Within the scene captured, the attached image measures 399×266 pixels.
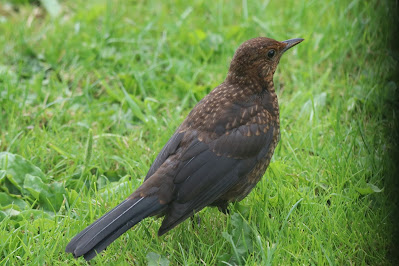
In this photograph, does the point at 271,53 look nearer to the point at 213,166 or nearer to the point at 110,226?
the point at 213,166

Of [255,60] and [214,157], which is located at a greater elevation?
[255,60]

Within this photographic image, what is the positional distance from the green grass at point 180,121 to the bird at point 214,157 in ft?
0.88

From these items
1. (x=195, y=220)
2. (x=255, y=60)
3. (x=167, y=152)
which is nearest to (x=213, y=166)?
(x=167, y=152)

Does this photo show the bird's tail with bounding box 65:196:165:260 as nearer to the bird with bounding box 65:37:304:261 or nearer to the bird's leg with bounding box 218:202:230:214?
the bird with bounding box 65:37:304:261

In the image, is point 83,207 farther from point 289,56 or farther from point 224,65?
point 289,56

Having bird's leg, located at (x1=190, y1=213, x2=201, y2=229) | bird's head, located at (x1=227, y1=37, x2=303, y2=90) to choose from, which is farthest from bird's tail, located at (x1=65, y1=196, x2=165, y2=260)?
bird's head, located at (x1=227, y1=37, x2=303, y2=90)

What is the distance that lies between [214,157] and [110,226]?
79cm

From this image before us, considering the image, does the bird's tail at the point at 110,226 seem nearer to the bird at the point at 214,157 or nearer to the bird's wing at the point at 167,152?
the bird at the point at 214,157

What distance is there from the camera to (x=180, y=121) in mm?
5152

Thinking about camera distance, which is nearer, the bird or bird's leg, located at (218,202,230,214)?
the bird

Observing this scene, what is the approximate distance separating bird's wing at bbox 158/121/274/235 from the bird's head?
0.38 meters

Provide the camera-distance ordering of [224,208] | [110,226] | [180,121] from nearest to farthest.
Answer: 1. [110,226]
2. [224,208]
3. [180,121]

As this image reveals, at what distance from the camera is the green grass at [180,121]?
12.5 ft

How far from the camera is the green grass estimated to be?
380 cm
